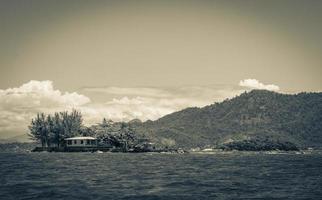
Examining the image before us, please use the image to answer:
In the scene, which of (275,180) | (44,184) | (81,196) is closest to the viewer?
(81,196)

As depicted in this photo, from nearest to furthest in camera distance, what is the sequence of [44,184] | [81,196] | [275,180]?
[81,196]
[44,184]
[275,180]

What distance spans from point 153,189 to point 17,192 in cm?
1578

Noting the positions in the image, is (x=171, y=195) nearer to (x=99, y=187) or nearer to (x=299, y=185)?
(x=99, y=187)

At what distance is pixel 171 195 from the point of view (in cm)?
5469

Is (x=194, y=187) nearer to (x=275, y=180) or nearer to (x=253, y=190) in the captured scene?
(x=253, y=190)

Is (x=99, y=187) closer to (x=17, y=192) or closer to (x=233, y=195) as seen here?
(x=17, y=192)

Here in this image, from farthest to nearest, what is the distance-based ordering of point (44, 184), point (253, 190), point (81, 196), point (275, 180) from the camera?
1. point (275, 180)
2. point (44, 184)
3. point (253, 190)
4. point (81, 196)

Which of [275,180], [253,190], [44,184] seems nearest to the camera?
[253,190]

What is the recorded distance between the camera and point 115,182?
68.6m

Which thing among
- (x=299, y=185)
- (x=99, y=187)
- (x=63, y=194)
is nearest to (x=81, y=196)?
(x=63, y=194)

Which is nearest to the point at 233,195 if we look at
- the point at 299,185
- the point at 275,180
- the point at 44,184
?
the point at 299,185

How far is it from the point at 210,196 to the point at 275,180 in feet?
76.0

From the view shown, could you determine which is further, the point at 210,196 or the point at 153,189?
the point at 153,189

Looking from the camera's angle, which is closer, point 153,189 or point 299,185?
point 153,189
